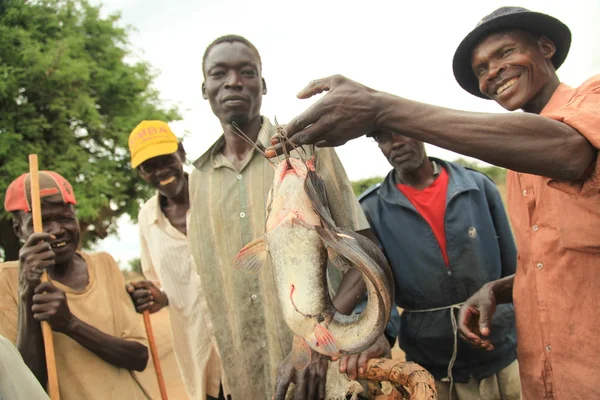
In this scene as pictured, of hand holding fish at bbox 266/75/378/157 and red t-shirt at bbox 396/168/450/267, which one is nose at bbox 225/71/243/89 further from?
red t-shirt at bbox 396/168/450/267

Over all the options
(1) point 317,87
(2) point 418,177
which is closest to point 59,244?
(1) point 317,87

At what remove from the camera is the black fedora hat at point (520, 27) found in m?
2.24

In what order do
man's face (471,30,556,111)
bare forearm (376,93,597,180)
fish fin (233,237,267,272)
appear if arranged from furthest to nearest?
man's face (471,30,556,111)
fish fin (233,237,267,272)
bare forearm (376,93,597,180)

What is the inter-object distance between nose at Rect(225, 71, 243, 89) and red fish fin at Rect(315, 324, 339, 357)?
135 centimetres

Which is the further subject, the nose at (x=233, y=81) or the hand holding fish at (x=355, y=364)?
the nose at (x=233, y=81)

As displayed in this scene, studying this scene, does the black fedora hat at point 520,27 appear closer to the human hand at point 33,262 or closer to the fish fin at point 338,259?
the fish fin at point 338,259

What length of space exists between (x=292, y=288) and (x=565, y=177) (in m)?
0.99

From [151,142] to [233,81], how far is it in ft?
4.79

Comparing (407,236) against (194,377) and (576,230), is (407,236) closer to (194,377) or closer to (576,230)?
(576,230)

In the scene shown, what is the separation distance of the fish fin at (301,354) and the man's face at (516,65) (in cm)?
150

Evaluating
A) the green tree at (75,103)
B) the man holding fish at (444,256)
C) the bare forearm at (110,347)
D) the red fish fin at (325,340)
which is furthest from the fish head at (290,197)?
the green tree at (75,103)

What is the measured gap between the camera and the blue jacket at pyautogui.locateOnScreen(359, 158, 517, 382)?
124 inches

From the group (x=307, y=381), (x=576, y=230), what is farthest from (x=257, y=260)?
(x=576, y=230)

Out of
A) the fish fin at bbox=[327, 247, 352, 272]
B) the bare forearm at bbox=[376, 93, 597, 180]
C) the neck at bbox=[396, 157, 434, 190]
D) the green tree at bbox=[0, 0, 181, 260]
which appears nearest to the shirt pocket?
the bare forearm at bbox=[376, 93, 597, 180]
